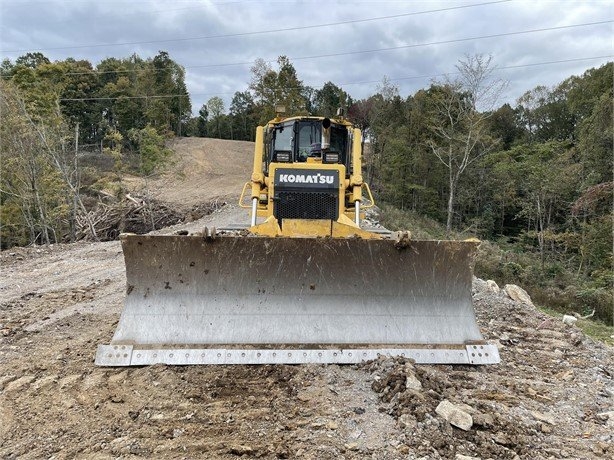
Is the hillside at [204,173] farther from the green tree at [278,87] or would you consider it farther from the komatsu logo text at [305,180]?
the komatsu logo text at [305,180]

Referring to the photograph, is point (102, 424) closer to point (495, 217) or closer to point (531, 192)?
point (531, 192)

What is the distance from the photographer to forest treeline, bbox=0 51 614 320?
16.3 m

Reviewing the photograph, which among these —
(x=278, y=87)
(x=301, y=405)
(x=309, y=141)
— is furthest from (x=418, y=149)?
(x=301, y=405)

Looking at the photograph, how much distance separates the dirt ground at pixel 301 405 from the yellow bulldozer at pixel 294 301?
6.0 inches

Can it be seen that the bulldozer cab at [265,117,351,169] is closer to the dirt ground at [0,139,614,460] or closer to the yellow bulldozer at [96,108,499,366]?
the yellow bulldozer at [96,108,499,366]

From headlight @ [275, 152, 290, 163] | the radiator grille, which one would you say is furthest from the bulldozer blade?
headlight @ [275, 152, 290, 163]

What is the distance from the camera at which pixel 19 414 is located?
10.1ft

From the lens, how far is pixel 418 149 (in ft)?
108

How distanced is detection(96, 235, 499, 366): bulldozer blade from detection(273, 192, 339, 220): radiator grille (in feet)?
5.01

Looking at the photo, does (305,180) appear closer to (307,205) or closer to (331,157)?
(307,205)

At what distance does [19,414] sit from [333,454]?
2097 mm

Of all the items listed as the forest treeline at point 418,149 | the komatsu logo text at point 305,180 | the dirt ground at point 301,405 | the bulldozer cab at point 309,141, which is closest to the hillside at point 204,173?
the forest treeline at point 418,149

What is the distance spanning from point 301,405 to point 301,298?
1149mm

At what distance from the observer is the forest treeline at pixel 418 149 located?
53.5 feet
